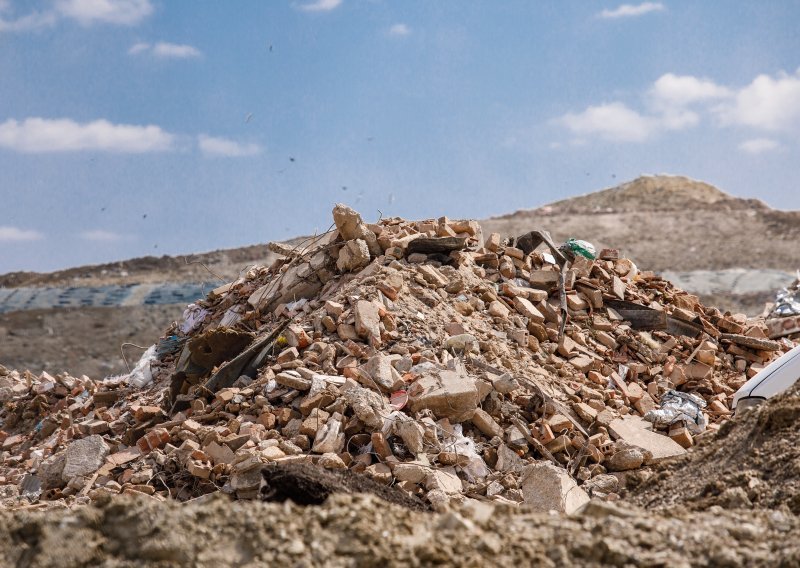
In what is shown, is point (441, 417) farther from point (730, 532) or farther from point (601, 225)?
point (601, 225)

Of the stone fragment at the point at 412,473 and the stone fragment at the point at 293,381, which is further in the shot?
the stone fragment at the point at 293,381

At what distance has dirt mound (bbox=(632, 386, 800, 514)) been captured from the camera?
13.9 feet

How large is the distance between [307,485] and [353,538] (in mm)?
1428

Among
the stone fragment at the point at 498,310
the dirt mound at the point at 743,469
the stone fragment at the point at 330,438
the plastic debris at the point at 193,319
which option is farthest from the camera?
the plastic debris at the point at 193,319

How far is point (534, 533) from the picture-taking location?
3.13 metres

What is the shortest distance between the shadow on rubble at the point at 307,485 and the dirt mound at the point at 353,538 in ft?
3.76

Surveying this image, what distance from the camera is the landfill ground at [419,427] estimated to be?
10.2ft

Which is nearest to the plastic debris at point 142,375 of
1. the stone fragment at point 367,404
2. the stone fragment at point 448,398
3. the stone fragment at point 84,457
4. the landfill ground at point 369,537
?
the stone fragment at point 84,457

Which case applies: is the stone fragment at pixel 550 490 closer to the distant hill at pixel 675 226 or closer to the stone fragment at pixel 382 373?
the stone fragment at pixel 382 373

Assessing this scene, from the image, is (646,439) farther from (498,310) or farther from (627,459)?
(498,310)

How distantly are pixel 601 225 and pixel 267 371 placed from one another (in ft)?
72.6

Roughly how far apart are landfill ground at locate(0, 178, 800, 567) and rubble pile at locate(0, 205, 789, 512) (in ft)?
0.08

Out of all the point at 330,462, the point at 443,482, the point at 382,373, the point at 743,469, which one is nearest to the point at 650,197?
the point at 382,373

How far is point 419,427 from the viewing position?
6285mm
